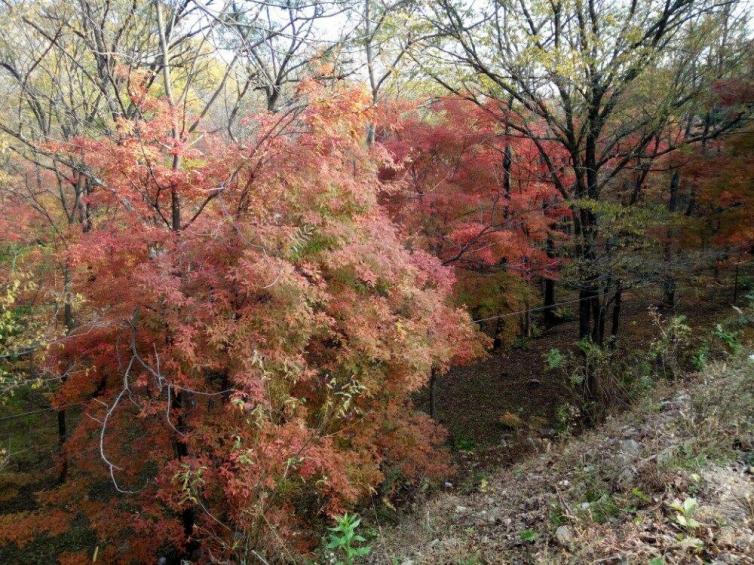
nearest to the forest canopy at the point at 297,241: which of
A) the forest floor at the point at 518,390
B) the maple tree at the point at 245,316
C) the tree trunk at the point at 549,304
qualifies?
the maple tree at the point at 245,316

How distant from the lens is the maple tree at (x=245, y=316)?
5191 mm

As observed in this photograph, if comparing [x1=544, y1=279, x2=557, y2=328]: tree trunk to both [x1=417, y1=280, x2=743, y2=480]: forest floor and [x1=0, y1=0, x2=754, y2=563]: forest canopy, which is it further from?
[x1=0, y1=0, x2=754, y2=563]: forest canopy

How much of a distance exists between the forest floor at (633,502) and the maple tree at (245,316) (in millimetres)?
1470

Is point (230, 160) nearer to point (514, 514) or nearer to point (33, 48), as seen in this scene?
point (514, 514)

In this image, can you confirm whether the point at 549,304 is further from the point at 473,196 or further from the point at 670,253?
the point at 473,196

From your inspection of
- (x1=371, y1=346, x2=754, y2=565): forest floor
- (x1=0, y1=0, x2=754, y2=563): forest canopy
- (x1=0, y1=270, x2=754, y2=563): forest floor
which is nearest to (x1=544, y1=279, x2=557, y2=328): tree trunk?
(x1=0, y1=270, x2=754, y2=563): forest floor

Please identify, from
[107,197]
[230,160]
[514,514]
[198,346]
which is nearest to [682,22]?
[230,160]

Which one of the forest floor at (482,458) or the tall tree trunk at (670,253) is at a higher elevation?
the tall tree trunk at (670,253)

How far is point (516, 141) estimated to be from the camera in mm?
12266

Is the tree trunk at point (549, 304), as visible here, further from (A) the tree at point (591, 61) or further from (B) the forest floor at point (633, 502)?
(B) the forest floor at point (633, 502)

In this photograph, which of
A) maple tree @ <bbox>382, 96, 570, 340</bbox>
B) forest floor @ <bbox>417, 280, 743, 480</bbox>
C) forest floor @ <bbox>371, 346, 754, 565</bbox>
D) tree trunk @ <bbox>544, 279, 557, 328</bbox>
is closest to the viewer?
forest floor @ <bbox>371, 346, 754, 565</bbox>

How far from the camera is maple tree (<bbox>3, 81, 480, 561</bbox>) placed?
5191 millimetres

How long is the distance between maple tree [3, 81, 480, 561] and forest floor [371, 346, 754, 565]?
1.47 m

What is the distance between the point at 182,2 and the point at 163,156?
2662 mm
